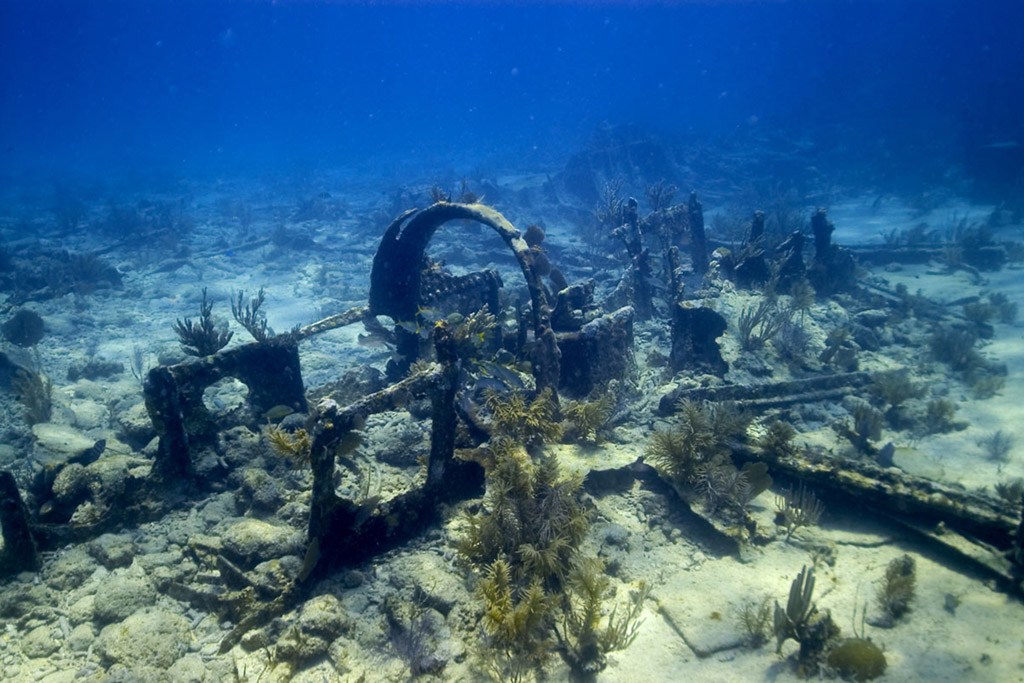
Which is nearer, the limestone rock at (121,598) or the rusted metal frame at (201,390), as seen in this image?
the limestone rock at (121,598)

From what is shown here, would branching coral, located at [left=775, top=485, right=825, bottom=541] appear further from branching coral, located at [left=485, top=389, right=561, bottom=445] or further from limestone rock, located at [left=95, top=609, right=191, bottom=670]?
limestone rock, located at [left=95, top=609, right=191, bottom=670]

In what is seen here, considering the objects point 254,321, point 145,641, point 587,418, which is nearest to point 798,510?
point 587,418

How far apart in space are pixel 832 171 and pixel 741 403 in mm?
34143

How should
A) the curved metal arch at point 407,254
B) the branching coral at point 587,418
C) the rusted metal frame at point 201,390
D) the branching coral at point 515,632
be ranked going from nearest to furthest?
1. the branching coral at point 515,632
2. the rusted metal frame at point 201,390
3. the branching coral at point 587,418
4. the curved metal arch at point 407,254

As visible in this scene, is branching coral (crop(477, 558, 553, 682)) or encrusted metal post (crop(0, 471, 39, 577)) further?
encrusted metal post (crop(0, 471, 39, 577))

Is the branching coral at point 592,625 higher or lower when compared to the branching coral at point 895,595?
lower

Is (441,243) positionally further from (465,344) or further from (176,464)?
(176,464)

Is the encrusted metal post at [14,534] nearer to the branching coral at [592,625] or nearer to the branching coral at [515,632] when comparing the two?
the branching coral at [515,632]

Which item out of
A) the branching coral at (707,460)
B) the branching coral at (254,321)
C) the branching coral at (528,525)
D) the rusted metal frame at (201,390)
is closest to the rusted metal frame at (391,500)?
the branching coral at (528,525)

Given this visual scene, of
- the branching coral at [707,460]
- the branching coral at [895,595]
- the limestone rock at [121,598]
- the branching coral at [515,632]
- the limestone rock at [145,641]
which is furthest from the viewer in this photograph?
the branching coral at [707,460]

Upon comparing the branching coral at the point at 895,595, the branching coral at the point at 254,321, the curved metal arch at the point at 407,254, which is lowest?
the branching coral at the point at 895,595

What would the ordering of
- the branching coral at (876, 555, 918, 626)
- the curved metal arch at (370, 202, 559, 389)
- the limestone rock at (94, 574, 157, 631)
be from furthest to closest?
the curved metal arch at (370, 202, 559, 389)
the limestone rock at (94, 574, 157, 631)
the branching coral at (876, 555, 918, 626)

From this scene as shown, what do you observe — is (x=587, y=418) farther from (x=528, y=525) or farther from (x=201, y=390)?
(x=201, y=390)

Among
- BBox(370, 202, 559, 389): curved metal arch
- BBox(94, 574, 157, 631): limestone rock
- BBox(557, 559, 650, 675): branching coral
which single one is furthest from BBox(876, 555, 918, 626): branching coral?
BBox(94, 574, 157, 631): limestone rock
